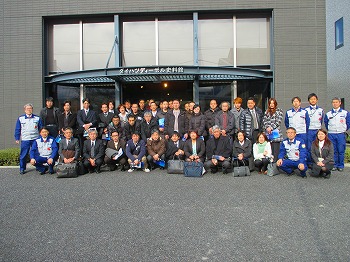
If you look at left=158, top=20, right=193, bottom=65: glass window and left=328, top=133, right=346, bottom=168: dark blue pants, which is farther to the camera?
left=158, top=20, right=193, bottom=65: glass window

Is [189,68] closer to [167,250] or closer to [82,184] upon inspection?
[82,184]

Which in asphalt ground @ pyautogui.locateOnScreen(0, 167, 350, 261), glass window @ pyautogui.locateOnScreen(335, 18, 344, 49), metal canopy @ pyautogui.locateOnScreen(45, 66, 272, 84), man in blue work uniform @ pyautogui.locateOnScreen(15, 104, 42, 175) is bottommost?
asphalt ground @ pyautogui.locateOnScreen(0, 167, 350, 261)

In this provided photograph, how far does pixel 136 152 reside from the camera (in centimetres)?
812

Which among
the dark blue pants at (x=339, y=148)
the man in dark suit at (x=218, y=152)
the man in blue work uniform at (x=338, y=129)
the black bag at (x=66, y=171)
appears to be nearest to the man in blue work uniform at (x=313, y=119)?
the man in blue work uniform at (x=338, y=129)

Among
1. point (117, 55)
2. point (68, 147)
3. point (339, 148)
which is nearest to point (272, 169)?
point (339, 148)

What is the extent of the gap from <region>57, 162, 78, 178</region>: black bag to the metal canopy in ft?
12.0

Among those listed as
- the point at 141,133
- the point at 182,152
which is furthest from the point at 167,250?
the point at 141,133

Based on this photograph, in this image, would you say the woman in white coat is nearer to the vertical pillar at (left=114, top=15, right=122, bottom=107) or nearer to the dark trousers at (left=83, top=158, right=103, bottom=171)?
the dark trousers at (left=83, top=158, right=103, bottom=171)

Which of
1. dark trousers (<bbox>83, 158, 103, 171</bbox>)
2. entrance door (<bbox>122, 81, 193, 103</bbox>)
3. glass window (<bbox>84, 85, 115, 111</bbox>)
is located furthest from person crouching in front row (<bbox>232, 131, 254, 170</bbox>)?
glass window (<bbox>84, 85, 115, 111</bbox>)

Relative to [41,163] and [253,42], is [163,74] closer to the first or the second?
[253,42]

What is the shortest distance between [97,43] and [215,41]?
4.58m

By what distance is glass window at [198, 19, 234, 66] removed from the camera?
37.6ft

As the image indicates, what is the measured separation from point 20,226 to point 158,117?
16.5 feet

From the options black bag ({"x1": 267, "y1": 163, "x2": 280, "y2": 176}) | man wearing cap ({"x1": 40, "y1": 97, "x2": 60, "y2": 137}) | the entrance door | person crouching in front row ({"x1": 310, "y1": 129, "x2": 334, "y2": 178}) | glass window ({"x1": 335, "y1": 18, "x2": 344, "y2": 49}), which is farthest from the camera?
glass window ({"x1": 335, "y1": 18, "x2": 344, "y2": 49})
